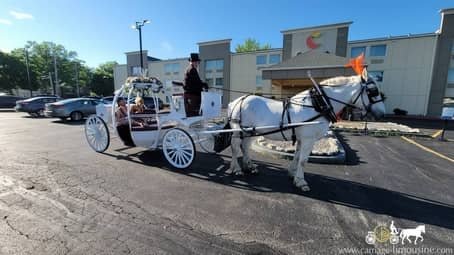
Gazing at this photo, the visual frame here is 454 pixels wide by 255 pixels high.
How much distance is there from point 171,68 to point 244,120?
3136cm

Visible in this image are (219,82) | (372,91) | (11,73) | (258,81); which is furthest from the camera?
(11,73)

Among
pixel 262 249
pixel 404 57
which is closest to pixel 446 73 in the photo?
pixel 404 57

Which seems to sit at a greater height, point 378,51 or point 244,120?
point 378,51

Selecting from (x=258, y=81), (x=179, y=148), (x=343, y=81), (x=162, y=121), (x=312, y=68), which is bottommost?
(x=179, y=148)

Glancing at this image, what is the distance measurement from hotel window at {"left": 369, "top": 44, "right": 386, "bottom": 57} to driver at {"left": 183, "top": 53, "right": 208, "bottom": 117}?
23744 millimetres

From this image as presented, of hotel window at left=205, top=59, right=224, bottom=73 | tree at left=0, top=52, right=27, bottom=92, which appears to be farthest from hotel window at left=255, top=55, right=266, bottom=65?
tree at left=0, top=52, right=27, bottom=92

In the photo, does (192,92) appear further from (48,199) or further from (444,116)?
(444,116)

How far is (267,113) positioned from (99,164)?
4.25m

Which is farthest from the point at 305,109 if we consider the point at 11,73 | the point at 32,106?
the point at 11,73

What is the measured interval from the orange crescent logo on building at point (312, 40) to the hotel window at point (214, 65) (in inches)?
455

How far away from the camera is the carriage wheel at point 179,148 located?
4.50 metres

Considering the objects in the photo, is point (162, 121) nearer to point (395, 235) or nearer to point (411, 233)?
point (395, 235)

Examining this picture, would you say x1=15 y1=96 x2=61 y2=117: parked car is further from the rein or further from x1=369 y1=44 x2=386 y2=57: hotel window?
x1=369 y1=44 x2=386 y2=57: hotel window

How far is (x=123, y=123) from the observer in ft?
17.4
